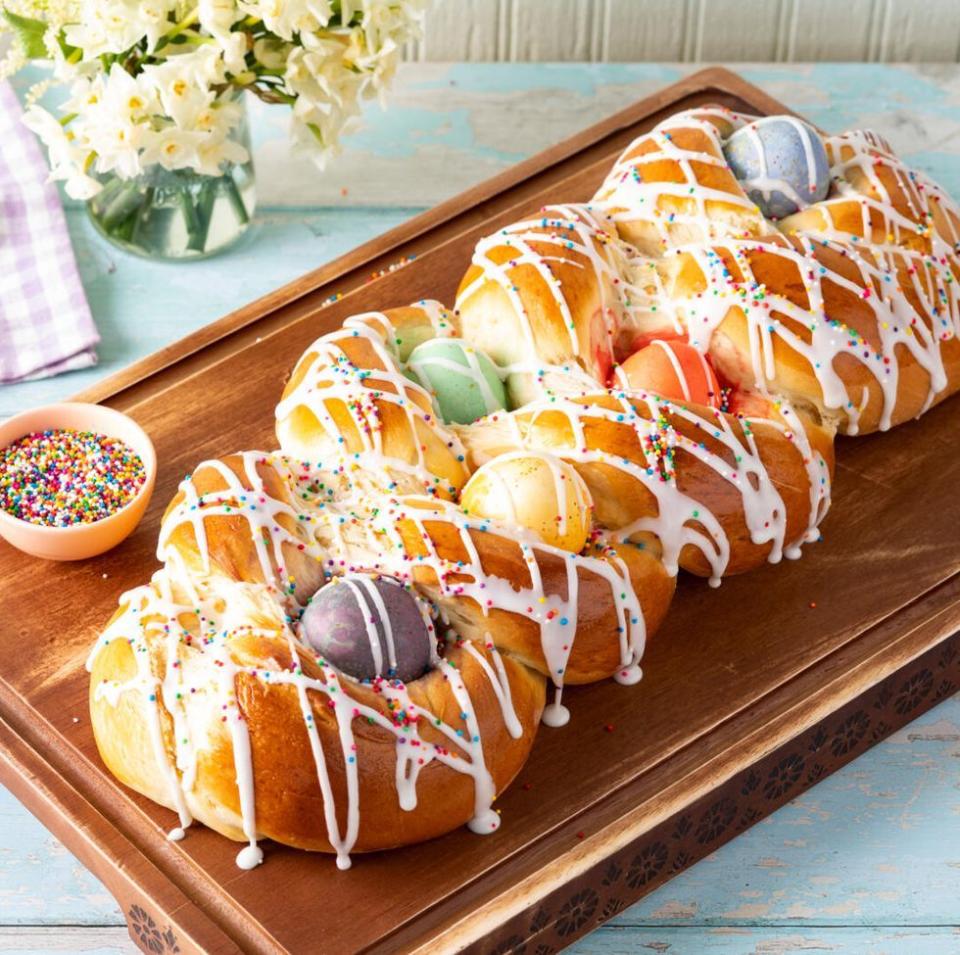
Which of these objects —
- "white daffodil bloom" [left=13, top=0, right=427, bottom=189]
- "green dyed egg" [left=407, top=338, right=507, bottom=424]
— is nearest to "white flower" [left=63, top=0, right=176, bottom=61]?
"white daffodil bloom" [left=13, top=0, right=427, bottom=189]

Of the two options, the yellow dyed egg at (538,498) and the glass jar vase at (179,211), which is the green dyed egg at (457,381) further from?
the glass jar vase at (179,211)

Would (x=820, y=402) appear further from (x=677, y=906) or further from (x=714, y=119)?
(x=677, y=906)

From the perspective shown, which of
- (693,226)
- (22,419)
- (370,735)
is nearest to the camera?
(370,735)

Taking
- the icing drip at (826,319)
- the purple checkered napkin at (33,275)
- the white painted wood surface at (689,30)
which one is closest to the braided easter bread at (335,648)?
the icing drip at (826,319)

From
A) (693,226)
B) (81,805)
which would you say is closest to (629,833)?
(81,805)

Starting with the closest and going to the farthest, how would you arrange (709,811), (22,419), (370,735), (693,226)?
(370,735) < (709,811) < (22,419) < (693,226)

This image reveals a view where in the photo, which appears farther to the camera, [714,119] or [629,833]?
[714,119]

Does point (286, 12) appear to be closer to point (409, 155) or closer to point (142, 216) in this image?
point (142, 216)
